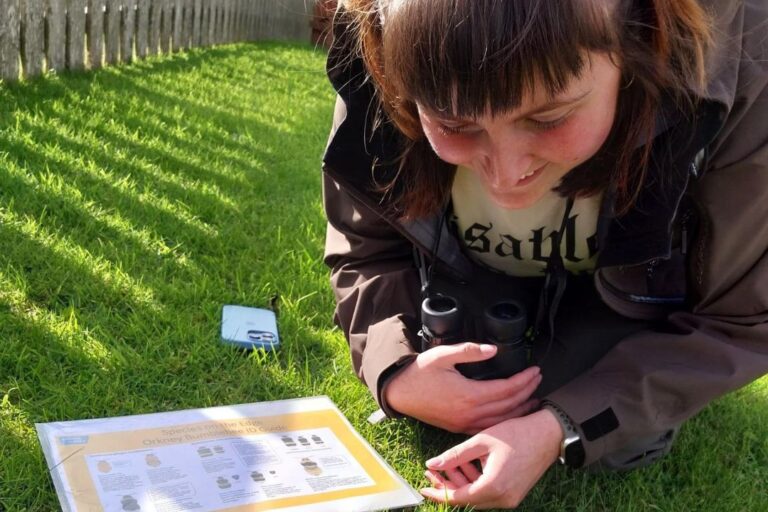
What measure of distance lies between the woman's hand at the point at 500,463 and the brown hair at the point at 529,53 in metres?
0.44

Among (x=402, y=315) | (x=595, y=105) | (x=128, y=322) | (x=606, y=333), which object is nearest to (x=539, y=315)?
(x=606, y=333)

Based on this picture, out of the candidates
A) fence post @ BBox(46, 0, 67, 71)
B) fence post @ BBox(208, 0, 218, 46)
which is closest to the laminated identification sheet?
fence post @ BBox(46, 0, 67, 71)

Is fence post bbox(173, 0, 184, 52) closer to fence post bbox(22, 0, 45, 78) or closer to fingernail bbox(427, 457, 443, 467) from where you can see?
fence post bbox(22, 0, 45, 78)

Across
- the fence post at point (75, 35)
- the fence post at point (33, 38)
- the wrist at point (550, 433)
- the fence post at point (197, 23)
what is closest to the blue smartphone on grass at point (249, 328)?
the wrist at point (550, 433)

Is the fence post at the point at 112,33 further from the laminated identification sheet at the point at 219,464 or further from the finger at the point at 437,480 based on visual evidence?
the finger at the point at 437,480

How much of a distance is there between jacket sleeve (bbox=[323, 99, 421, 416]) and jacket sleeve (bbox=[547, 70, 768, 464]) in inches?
12.4

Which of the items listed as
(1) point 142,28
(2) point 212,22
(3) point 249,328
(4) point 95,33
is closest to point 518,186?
(3) point 249,328

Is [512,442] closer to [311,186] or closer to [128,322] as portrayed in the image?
[128,322]

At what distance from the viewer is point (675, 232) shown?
64.0 inches

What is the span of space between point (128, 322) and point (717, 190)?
126 centimetres

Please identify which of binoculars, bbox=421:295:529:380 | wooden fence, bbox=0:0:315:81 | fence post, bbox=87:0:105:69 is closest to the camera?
binoculars, bbox=421:295:529:380

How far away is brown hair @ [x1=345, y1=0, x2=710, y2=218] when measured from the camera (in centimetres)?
110

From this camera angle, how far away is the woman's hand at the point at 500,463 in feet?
4.76

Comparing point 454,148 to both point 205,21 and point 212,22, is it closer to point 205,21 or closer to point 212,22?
point 205,21
